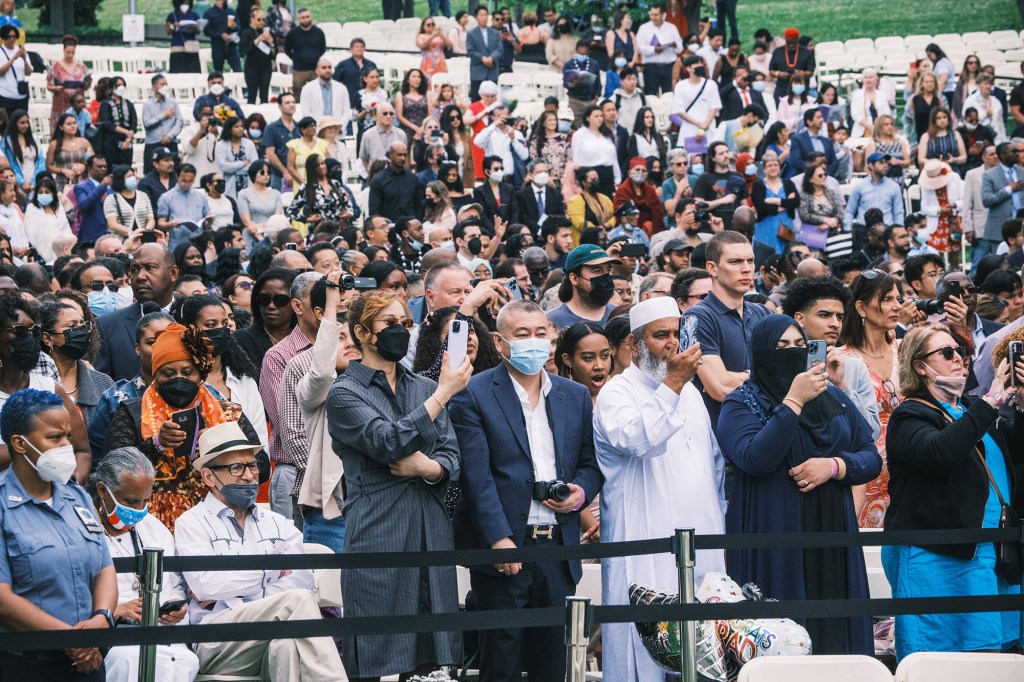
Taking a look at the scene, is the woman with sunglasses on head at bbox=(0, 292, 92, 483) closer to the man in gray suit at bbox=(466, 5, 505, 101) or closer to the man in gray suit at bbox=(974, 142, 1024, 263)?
the man in gray suit at bbox=(974, 142, 1024, 263)

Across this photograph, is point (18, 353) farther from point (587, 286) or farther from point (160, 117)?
point (160, 117)

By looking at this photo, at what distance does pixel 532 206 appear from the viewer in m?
16.1

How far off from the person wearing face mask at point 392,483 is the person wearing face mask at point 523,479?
0.15 meters

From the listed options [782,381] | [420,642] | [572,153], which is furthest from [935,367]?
[572,153]

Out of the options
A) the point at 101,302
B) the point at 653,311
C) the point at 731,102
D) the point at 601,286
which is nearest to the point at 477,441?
the point at 653,311

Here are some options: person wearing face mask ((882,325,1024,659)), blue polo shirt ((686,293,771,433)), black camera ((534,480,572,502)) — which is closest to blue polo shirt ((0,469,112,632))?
black camera ((534,480,572,502))

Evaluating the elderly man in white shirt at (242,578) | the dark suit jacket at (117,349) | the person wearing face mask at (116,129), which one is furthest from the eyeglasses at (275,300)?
the person wearing face mask at (116,129)

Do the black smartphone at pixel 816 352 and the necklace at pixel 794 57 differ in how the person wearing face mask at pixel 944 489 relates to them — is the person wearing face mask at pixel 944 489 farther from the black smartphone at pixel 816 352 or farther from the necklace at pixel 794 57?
the necklace at pixel 794 57

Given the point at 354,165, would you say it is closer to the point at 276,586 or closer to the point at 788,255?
the point at 788,255

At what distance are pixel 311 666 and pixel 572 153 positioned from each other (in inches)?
492

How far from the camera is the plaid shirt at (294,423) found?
24.2ft

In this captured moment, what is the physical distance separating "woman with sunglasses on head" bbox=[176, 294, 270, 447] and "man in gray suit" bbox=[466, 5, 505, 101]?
16.3m

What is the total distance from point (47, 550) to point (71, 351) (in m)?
2.47

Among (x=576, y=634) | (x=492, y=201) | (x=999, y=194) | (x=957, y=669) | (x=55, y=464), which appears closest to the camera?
(x=576, y=634)
